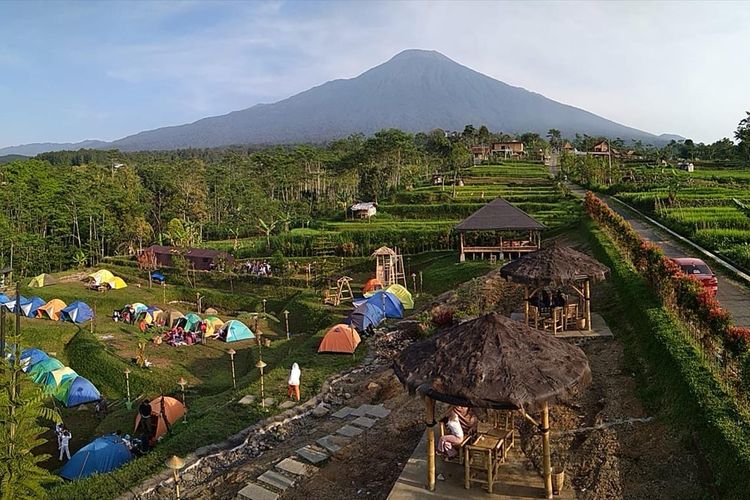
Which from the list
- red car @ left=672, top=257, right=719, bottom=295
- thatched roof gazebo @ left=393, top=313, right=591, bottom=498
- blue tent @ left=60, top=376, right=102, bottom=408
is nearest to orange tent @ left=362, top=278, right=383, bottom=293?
blue tent @ left=60, top=376, right=102, bottom=408

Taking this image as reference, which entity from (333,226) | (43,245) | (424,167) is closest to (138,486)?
(333,226)

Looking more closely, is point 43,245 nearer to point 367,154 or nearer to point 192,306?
point 192,306

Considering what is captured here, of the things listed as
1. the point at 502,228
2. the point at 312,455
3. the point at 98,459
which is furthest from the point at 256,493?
the point at 502,228

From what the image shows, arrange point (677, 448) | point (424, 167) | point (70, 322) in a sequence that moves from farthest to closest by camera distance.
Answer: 1. point (424, 167)
2. point (70, 322)
3. point (677, 448)

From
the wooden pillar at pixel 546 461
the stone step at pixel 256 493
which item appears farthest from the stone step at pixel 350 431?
the wooden pillar at pixel 546 461

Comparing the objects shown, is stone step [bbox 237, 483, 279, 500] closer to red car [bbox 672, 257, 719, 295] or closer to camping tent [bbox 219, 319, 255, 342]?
red car [bbox 672, 257, 719, 295]

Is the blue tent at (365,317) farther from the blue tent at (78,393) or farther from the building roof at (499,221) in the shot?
the building roof at (499,221)

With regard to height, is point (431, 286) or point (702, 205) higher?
point (702, 205)
